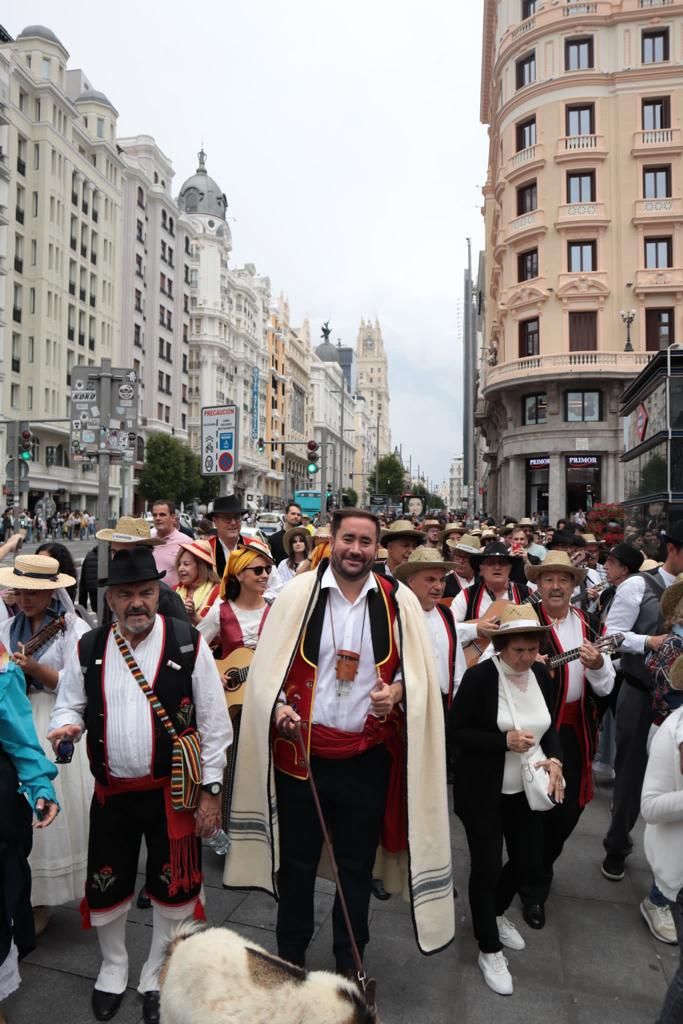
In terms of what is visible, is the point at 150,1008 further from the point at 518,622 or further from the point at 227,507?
the point at 227,507

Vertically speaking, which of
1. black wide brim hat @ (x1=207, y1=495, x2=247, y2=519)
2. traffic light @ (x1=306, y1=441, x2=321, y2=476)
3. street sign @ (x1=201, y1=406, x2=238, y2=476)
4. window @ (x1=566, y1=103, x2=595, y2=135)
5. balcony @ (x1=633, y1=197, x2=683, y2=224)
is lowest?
black wide brim hat @ (x1=207, y1=495, x2=247, y2=519)

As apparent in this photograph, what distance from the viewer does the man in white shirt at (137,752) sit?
10.3ft

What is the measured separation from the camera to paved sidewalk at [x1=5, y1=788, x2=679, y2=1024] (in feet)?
10.5

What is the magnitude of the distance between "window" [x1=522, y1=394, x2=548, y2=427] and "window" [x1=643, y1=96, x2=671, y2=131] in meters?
11.7

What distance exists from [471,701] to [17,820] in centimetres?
205

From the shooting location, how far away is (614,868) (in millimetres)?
4516

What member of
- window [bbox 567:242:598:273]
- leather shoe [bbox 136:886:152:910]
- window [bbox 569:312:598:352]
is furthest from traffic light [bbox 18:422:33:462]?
window [bbox 567:242:598:273]

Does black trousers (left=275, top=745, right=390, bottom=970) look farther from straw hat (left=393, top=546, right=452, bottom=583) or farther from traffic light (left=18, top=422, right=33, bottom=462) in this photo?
traffic light (left=18, top=422, right=33, bottom=462)

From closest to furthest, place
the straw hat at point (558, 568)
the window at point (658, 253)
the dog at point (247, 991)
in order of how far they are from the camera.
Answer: the dog at point (247, 991) < the straw hat at point (558, 568) < the window at point (658, 253)

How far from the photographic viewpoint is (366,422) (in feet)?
529

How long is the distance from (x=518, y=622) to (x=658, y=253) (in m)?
32.1

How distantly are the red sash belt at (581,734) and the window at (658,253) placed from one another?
31106 millimetres

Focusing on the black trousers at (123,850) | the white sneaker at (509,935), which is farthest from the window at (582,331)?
the black trousers at (123,850)

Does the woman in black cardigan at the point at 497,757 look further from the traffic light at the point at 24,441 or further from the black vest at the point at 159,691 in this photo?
the traffic light at the point at 24,441
